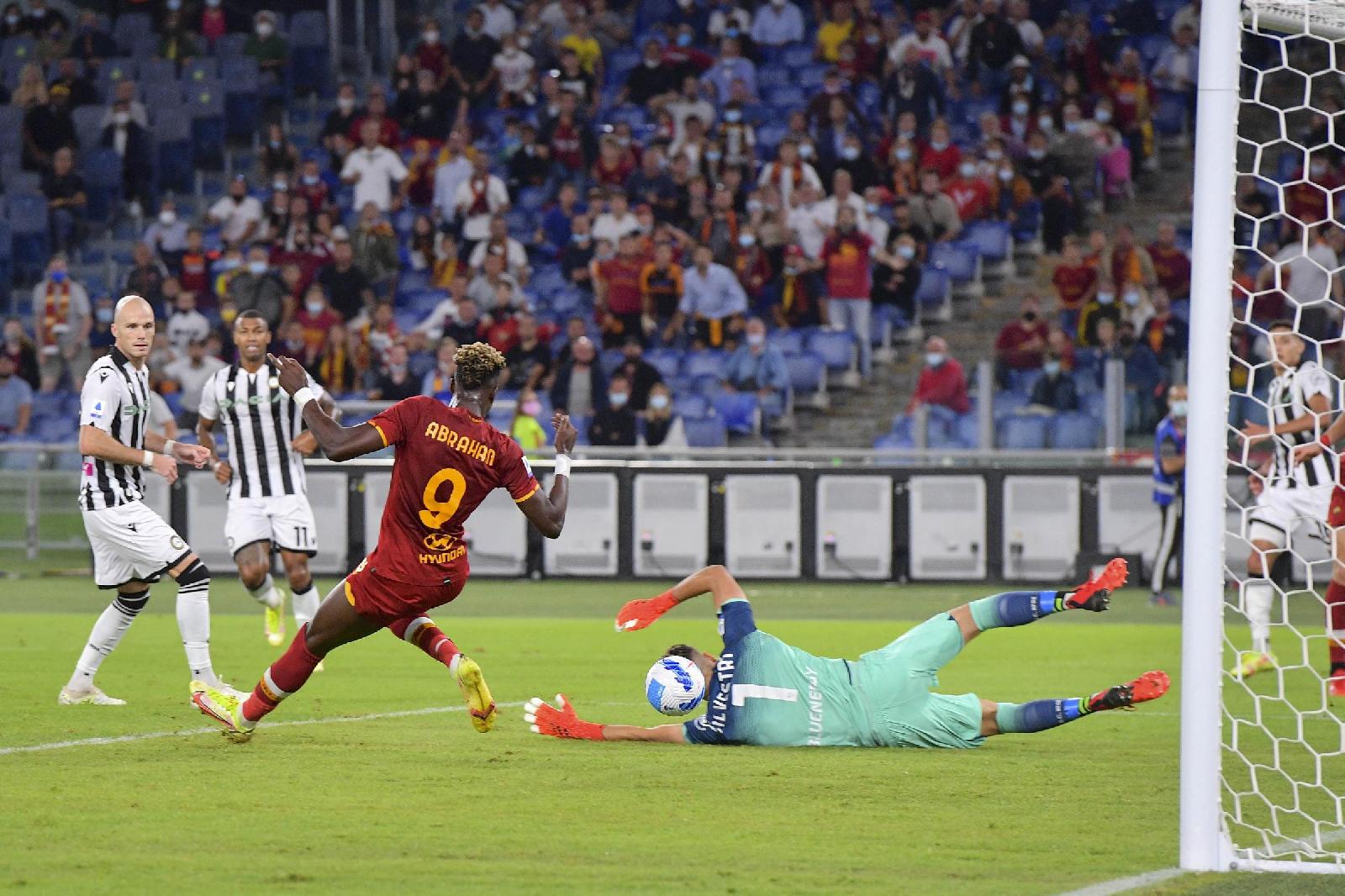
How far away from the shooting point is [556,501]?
8.73 metres

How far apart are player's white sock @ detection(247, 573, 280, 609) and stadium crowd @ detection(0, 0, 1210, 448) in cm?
868

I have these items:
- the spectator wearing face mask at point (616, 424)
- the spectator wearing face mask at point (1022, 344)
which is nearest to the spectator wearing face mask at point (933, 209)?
the spectator wearing face mask at point (1022, 344)

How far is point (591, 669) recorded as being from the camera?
13.2 meters

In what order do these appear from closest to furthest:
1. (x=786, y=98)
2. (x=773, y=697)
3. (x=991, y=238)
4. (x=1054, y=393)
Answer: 1. (x=773, y=697)
2. (x=1054, y=393)
3. (x=991, y=238)
4. (x=786, y=98)

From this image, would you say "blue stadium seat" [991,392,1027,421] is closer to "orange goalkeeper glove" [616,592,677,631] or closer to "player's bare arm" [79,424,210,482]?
"player's bare arm" [79,424,210,482]

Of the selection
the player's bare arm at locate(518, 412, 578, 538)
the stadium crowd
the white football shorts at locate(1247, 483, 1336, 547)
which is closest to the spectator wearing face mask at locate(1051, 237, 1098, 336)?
the stadium crowd

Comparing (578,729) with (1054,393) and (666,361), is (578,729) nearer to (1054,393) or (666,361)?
(1054,393)

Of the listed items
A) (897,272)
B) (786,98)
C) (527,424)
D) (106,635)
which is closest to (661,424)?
(527,424)

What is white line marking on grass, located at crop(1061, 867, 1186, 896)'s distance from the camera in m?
5.71

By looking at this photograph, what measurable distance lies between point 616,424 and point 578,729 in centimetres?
1399

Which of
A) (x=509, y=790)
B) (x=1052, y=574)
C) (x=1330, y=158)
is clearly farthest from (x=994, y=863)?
(x=1330, y=158)

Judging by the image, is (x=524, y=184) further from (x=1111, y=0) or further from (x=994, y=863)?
(x=994, y=863)

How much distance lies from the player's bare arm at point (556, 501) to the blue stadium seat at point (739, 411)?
14900mm

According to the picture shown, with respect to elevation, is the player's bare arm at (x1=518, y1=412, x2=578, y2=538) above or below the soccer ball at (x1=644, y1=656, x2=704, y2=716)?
above
